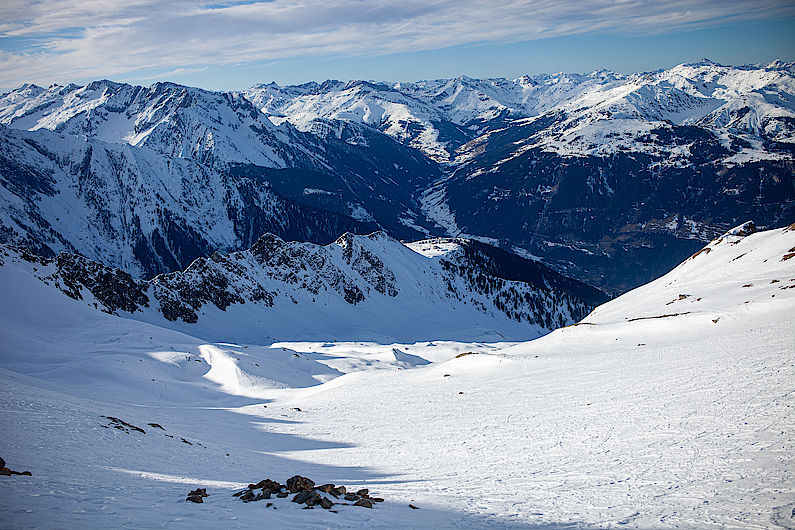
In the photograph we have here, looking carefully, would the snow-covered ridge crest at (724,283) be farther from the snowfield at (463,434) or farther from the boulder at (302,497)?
the boulder at (302,497)

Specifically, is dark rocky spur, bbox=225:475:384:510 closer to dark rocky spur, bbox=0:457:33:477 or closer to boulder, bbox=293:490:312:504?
boulder, bbox=293:490:312:504

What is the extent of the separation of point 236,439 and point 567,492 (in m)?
18.2

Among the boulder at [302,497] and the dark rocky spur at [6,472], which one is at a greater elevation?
the dark rocky spur at [6,472]

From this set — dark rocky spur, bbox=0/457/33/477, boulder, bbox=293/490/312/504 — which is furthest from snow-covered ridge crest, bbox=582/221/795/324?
dark rocky spur, bbox=0/457/33/477

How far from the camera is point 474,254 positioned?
196 meters

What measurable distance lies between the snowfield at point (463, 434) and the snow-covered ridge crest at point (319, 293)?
48.7m

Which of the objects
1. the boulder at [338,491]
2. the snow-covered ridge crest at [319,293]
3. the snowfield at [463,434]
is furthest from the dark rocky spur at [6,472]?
the snow-covered ridge crest at [319,293]

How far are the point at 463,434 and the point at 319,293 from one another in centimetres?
10804

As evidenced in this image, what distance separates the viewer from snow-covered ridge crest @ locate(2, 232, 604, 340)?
94312mm

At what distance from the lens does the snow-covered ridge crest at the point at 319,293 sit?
94.3 metres

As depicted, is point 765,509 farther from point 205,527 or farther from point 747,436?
point 205,527

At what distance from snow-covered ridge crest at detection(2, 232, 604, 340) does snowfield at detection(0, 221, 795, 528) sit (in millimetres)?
48689

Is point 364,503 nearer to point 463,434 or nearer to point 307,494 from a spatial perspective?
point 307,494

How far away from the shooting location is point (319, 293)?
129 meters
